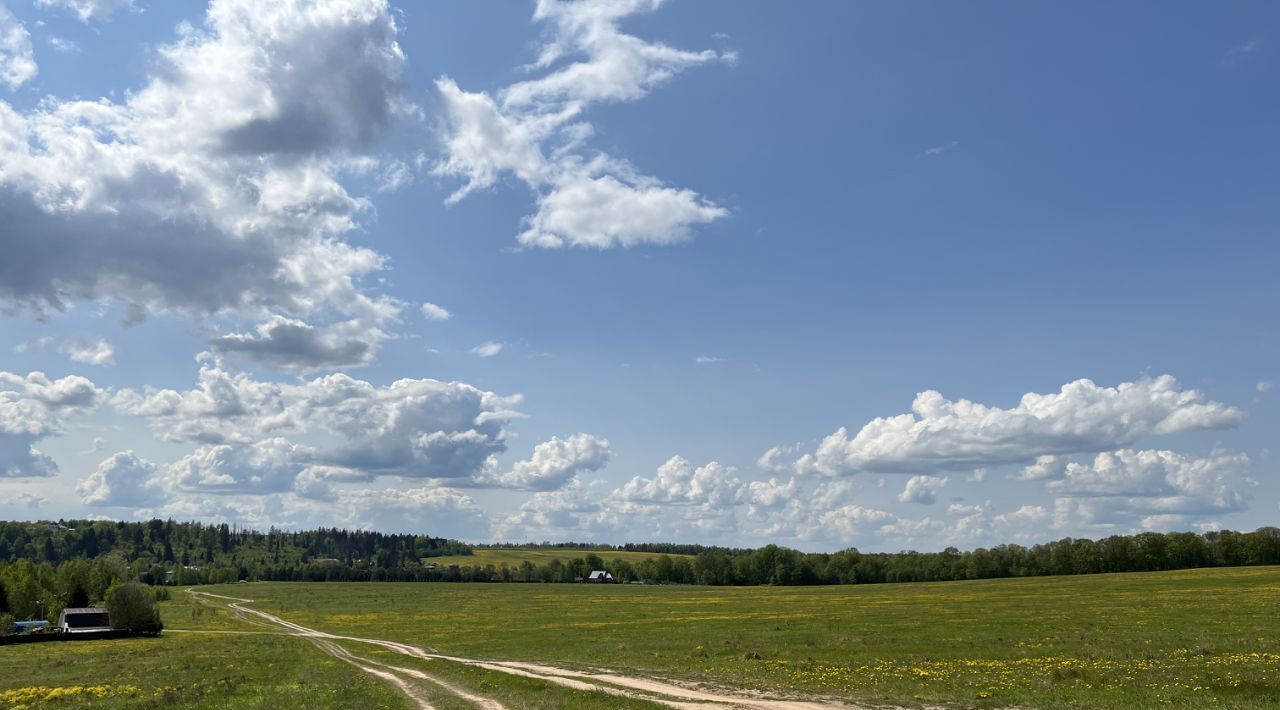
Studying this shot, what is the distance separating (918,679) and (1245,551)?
17480 centimetres

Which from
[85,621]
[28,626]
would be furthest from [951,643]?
[28,626]

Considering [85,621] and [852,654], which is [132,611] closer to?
[85,621]

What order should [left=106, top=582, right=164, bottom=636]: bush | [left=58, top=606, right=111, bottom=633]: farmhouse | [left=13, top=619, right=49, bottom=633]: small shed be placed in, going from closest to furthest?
[left=58, top=606, right=111, bottom=633]: farmhouse < [left=106, top=582, right=164, bottom=636]: bush < [left=13, top=619, right=49, bottom=633]: small shed

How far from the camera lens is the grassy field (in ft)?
101

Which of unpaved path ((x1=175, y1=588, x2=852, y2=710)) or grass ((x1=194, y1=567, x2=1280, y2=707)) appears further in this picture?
grass ((x1=194, y1=567, x2=1280, y2=707))

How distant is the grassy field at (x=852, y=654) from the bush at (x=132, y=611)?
384 inches

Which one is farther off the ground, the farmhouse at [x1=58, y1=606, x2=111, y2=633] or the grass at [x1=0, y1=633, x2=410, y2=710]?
the grass at [x1=0, y1=633, x2=410, y2=710]

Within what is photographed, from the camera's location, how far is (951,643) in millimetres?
49094

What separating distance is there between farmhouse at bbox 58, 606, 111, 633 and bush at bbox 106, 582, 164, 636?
3.81 ft

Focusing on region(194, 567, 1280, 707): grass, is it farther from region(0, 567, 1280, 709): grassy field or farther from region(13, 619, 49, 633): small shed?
region(13, 619, 49, 633): small shed

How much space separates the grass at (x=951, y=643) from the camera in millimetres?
30688

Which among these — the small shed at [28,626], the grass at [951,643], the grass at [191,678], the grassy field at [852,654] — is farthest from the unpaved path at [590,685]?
the small shed at [28,626]

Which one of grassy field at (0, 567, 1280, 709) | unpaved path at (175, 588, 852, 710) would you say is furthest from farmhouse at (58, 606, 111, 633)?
unpaved path at (175, 588, 852, 710)

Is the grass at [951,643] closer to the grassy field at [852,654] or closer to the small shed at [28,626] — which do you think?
the grassy field at [852,654]
